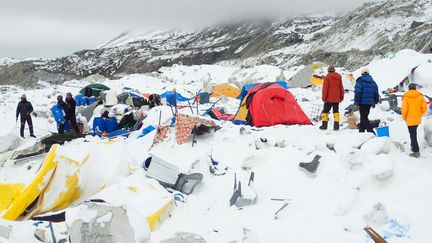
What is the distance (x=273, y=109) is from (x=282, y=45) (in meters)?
50.3

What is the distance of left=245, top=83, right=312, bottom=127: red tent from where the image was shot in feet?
31.1

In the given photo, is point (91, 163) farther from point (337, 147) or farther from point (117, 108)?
point (117, 108)

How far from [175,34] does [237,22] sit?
876 inches

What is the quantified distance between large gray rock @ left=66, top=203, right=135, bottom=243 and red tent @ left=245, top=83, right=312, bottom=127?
570 cm

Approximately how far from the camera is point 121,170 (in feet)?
20.8

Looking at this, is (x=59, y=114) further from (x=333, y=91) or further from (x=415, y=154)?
(x=415, y=154)

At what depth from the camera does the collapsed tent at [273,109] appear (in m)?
9.48

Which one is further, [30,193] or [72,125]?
[72,125]

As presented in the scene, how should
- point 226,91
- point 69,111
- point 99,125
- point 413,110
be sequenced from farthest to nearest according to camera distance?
point 226,91 < point 69,111 < point 99,125 < point 413,110

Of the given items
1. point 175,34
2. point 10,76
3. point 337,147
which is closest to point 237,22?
point 175,34

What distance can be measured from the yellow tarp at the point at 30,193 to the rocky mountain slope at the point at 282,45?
24.5 meters

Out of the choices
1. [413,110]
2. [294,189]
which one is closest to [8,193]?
[294,189]

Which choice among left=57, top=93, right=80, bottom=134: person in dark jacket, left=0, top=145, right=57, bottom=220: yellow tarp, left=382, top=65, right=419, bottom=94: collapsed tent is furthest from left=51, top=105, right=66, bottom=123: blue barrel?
left=382, top=65, right=419, bottom=94: collapsed tent

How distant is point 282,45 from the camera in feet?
191
